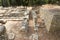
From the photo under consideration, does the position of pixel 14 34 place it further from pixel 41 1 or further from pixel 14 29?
pixel 41 1

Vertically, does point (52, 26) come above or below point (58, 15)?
below

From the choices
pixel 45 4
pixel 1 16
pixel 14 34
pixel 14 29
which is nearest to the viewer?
pixel 14 34

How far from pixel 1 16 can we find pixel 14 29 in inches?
90.6

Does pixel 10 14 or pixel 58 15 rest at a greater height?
pixel 58 15

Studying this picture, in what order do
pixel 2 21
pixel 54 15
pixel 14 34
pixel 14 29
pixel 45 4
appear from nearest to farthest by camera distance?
pixel 54 15 → pixel 14 34 → pixel 14 29 → pixel 2 21 → pixel 45 4

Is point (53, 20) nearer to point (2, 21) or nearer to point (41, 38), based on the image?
point (41, 38)

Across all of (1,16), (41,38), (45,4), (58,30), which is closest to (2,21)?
(1,16)

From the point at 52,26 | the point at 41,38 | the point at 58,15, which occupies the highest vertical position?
the point at 58,15

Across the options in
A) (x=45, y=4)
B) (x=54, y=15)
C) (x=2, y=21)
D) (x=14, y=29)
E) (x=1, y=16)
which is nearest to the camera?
(x=54, y=15)

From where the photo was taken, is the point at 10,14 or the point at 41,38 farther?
the point at 10,14

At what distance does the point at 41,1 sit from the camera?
41.1 feet

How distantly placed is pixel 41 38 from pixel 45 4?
6.25 metres

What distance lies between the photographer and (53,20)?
6.14m

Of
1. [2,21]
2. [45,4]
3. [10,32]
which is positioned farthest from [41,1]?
[10,32]
